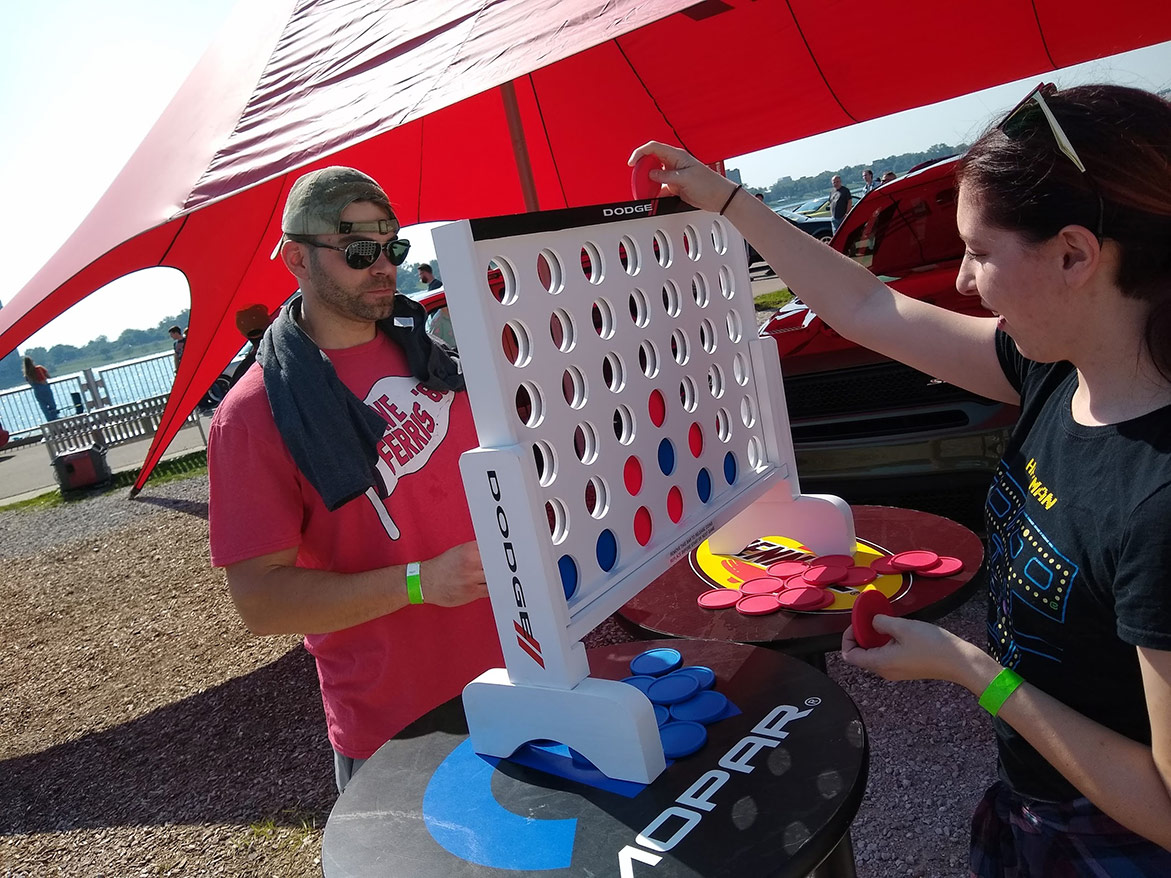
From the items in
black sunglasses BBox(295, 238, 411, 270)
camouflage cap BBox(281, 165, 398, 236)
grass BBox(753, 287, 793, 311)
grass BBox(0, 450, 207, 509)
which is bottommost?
grass BBox(0, 450, 207, 509)

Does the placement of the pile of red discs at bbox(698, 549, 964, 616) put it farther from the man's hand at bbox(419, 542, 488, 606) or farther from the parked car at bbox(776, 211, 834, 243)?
the parked car at bbox(776, 211, 834, 243)

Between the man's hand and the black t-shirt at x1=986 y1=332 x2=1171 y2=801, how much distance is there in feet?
3.10

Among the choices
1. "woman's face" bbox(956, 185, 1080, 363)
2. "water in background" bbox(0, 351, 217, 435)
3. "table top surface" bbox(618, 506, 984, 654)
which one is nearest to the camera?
"woman's face" bbox(956, 185, 1080, 363)

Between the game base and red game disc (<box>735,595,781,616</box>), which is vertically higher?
the game base

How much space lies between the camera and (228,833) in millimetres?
3656

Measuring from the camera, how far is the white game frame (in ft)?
4.50

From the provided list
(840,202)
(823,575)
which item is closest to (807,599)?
(823,575)

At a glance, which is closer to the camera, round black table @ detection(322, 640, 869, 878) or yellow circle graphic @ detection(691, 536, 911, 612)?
round black table @ detection(322, 640, 869, 878)

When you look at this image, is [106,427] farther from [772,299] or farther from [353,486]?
[353,486]

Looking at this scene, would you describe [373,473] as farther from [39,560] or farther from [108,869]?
[39,560]

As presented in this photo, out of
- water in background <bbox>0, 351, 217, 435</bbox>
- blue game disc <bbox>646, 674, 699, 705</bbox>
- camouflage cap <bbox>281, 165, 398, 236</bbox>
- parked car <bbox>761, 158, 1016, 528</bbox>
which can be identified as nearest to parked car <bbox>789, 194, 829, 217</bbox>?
water in background <bbox>0, 351, 217, 435</bbox>

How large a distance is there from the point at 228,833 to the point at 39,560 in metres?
6.76

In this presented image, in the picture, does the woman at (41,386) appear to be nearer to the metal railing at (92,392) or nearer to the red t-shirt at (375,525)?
the metal railing at (92,392)

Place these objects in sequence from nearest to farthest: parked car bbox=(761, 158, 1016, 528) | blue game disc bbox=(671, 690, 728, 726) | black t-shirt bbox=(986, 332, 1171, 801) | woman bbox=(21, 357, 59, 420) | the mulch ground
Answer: black t-shirt bbox=(986, 332, 1171, 801)
blue game disc bbox=(671, 690, 728, 726)
the mulch ground
parked car bbox=(761, 158, 1016, 528)
woman bbox=(21, 357, 59, 420)
